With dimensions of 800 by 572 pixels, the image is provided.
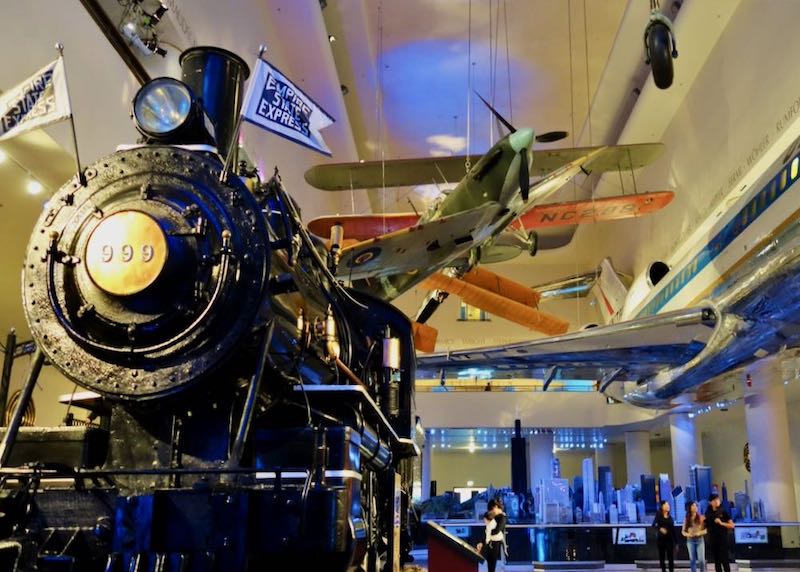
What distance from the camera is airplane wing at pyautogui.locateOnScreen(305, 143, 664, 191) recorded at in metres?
12.3

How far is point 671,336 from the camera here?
402 inches

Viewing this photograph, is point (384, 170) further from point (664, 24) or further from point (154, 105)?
point (154, 105)

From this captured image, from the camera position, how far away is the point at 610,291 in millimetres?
17750

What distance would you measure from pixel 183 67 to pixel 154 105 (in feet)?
2.86

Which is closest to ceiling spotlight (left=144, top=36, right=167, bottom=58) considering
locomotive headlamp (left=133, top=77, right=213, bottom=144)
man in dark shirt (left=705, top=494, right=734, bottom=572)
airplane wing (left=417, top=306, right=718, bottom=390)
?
locomotive headlamp (left=133, top=77, right=213, bottom=144)

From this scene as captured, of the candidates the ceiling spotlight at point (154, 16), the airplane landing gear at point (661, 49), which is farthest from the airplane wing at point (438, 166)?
the ceiling spotlight at point (154, 16)

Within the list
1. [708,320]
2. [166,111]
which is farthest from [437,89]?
[166,111]

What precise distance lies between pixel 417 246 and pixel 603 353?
4.19 metres

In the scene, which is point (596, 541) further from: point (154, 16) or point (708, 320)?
point (154, 16)

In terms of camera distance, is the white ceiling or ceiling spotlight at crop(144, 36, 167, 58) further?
ceiling spotlight at crop(144, 36, 167, 58)

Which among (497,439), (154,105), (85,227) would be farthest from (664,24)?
(497,439)

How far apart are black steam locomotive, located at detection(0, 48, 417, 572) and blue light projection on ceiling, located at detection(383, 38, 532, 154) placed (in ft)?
36.3

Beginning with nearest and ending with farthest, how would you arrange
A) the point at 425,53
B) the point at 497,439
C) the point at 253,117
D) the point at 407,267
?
the point at 253,117
the point at 407,267
the point at 425,53
the point at 497,439

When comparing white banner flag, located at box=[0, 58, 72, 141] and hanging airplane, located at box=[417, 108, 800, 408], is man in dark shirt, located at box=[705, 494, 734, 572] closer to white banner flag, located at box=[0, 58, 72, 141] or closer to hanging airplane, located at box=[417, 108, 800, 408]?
hanging airplane, located at box=[417, 108, 800, 408]
